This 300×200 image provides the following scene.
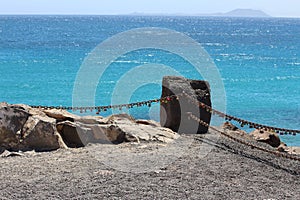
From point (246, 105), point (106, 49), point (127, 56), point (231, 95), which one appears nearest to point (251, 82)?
point (231, 95)

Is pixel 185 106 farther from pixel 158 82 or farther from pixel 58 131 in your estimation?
pixel 158 82

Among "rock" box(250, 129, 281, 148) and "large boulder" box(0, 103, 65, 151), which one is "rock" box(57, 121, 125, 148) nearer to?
"large boulder" box(0, 103, 65, 151)

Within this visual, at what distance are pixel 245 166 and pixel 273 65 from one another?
44.0 meters

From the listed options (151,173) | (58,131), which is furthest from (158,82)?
(151,173)

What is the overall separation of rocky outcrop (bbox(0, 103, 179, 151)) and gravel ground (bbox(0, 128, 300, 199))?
0.40m

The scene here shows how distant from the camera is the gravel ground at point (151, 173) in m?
9.01

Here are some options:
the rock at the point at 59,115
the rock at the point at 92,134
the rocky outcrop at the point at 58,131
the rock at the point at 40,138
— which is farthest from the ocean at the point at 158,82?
the rock at the point at 40,138

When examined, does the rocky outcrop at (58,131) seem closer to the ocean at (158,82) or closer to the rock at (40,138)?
the rock at (40,138)

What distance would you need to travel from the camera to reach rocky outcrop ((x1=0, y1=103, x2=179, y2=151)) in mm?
12188

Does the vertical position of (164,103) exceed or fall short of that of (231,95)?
it exceeds it

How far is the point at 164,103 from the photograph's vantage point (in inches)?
556

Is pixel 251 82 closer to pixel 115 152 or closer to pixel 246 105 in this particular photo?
pixel 246 105

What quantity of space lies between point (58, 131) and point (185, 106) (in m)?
3.38

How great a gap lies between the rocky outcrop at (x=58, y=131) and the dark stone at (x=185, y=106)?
0.71m
